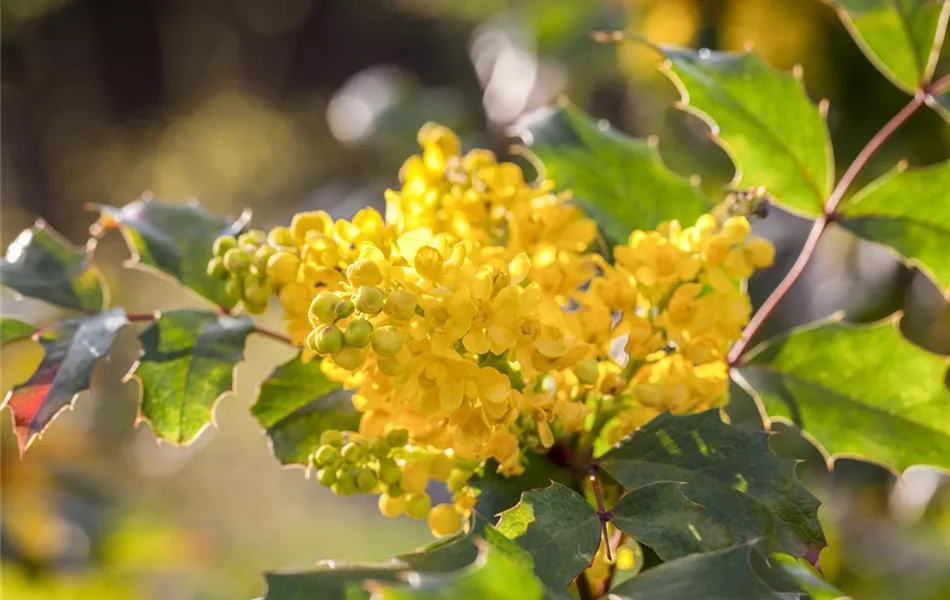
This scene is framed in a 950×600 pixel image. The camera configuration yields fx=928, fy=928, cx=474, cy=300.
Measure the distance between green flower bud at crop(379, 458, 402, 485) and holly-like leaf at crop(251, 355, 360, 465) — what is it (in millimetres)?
114

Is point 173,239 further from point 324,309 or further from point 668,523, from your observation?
point 668,523

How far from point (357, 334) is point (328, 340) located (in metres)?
0.02

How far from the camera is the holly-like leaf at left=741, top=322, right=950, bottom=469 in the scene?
35.0 inches

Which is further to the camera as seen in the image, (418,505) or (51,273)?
(51,273)

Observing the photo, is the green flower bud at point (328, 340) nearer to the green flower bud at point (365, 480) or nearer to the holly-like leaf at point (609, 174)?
the green flower bud at point (365, 480)

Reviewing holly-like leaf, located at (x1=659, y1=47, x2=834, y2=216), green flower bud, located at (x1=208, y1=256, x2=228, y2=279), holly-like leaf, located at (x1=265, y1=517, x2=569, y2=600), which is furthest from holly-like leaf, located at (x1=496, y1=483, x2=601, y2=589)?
holly-like leaf, located at (x1=659, y1=47, x2=834, y2=216)

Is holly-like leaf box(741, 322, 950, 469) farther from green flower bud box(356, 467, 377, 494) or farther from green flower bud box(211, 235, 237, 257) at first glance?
green flower bud box(211, 235, 237, 257)

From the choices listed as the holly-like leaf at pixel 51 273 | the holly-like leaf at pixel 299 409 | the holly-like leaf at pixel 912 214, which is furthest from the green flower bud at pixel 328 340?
the holly-like leaf at pixel 912 214

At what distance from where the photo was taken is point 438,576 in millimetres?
560

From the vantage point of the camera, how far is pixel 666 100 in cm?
281

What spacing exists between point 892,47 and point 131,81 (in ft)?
32.7

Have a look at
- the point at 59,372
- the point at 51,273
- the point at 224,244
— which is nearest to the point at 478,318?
the point at 224,244

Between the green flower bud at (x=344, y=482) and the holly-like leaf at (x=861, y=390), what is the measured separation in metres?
0.42

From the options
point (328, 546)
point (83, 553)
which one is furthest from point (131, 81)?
point (83, 553)
